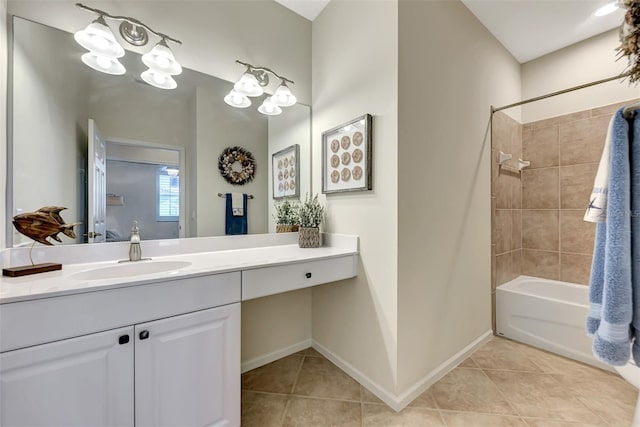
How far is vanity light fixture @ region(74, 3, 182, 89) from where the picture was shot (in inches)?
47.6

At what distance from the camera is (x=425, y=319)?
160cm

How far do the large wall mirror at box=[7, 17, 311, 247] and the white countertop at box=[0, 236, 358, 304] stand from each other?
7.0 inches

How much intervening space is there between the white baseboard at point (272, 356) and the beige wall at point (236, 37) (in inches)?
1.4

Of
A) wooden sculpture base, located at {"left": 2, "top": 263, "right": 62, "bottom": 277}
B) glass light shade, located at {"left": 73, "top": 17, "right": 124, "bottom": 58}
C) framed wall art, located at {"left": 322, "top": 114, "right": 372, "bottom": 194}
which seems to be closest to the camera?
wooden sculpture base, located at {"left": 2, "top": 263, "right": 62, "bottom": 277}

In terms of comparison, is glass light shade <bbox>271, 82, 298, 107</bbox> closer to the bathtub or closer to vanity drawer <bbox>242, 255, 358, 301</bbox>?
vanity drawer <bbox>242, 255, 358, 301</bbox>

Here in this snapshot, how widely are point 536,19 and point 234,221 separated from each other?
272 centimetres

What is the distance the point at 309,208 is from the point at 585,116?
2.55 meters

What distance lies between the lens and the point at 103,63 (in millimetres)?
1294

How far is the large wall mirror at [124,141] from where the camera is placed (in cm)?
116

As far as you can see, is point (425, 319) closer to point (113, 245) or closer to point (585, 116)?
point (113, 245)

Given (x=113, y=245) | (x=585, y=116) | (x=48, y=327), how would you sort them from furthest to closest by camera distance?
(x=585, y=116) < (x=113, y=245) < (x=48, y=327)

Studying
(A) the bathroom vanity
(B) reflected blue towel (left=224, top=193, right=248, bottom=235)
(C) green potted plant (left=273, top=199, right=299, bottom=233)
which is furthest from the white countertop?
→ (C) green potted plant (left=273, top=199, right=299, bottom=233)

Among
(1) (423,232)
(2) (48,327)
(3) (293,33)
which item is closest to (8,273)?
(2) (48,327)

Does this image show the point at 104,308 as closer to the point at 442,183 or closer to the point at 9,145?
the point at 9,145
